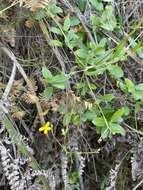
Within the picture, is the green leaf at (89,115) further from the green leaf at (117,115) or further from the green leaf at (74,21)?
the green leaf at (74,21)

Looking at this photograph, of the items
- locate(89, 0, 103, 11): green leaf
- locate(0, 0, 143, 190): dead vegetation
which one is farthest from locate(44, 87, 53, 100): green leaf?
locate(89, 0, 103, 11): green leaf

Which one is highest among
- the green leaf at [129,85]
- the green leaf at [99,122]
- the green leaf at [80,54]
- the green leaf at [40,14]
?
the green leaf at [40,14]

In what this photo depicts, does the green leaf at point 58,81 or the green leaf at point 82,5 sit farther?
the green leaf at point 82,5

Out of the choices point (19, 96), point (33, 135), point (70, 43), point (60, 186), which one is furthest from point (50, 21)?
point (60, 186)

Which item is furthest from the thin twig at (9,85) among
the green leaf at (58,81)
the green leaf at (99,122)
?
the green leaf at (99,122)

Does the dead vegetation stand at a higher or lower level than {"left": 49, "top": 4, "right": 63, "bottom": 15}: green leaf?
lower

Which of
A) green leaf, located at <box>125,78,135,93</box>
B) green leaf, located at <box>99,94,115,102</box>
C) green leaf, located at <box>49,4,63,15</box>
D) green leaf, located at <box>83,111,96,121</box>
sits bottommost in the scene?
green leaf, located at <box>83,111,96,121</box>

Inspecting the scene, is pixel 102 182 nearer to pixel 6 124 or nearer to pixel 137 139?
pixel 137 139

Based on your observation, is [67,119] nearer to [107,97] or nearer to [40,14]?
[107,97]

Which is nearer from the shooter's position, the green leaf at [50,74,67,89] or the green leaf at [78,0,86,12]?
the green leaf at [50,74,67,89]

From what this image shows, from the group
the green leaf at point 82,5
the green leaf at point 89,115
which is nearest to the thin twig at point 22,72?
the green leaf at point 89,115

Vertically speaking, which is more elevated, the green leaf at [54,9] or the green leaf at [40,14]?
the green leaf at [54,9]

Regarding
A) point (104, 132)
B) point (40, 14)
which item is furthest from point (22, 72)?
point (104, 132)

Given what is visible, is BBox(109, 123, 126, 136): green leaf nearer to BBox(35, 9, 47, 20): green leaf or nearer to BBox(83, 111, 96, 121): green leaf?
BBox(83, 111, 96, 121): green leaf
